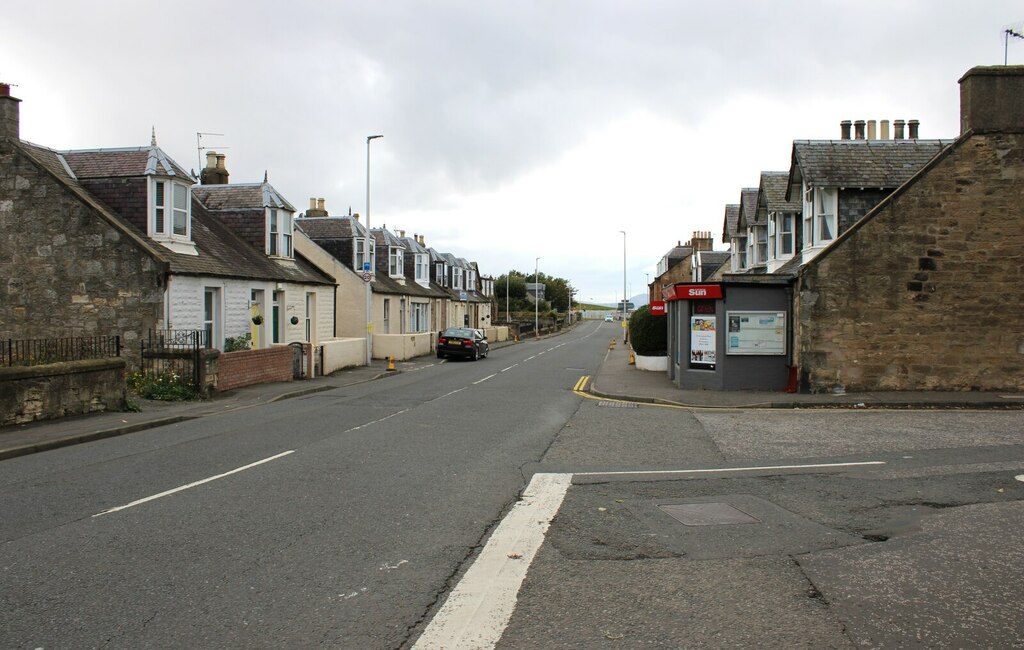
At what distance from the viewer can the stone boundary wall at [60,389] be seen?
510 inches

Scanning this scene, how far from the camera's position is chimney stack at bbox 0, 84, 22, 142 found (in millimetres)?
19791

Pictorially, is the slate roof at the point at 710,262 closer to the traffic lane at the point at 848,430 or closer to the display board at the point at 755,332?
Answer: the display board at the point at 755,332

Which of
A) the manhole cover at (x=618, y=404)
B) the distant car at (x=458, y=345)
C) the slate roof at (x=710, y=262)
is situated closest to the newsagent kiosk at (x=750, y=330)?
the manhole cover at (x=618, y=404)

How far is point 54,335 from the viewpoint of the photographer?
1977cm

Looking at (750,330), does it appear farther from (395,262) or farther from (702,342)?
(395,262)

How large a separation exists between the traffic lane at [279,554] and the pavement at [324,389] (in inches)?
199

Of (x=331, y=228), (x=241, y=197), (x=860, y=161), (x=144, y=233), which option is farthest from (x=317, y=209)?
(x=860, y=161)

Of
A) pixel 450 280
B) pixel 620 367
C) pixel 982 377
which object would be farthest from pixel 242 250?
pixel 450 280

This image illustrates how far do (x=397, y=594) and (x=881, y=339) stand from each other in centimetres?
1695

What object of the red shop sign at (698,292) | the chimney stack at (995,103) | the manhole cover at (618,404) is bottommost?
the manhole cover at (618,404)

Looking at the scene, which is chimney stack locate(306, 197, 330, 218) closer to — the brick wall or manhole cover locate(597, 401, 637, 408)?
the brick wall

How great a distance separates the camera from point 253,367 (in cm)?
2166

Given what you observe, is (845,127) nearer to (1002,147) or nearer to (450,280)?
(1002,147)

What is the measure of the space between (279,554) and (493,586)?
6.13 feet
